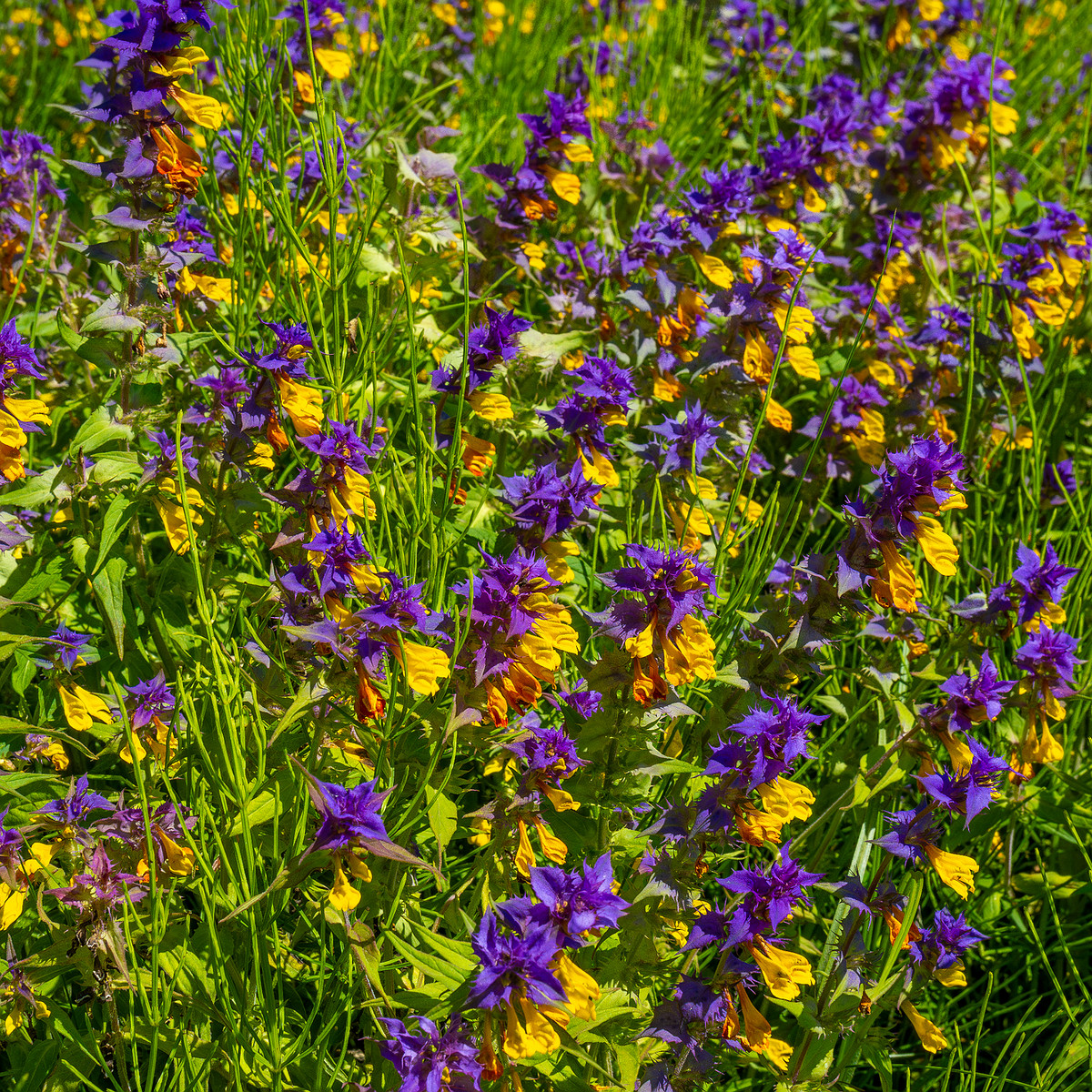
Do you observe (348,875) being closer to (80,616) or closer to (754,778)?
(754,778)

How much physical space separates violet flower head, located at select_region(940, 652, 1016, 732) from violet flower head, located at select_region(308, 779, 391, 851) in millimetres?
954

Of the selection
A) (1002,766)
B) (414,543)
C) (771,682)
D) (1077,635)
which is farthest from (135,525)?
(1077,635)

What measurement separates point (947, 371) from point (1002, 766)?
139 cm

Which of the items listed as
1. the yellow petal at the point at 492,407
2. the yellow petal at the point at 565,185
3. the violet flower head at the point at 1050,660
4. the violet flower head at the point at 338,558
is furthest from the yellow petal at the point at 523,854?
the yellow petal at the point at 565,185

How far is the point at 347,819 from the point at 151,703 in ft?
1.73

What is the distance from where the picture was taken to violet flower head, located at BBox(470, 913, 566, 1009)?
3.68ft

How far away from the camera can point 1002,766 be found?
5.17 ft

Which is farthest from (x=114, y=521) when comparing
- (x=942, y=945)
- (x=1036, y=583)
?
(x=1036, y=583)

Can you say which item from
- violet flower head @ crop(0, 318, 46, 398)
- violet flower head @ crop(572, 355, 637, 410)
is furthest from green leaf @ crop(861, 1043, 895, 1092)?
violet flower head @ crop(0, 318, 46, 398)

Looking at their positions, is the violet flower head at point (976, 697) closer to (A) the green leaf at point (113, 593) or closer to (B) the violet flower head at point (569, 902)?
(B) the violet flower head at point (569, 902)

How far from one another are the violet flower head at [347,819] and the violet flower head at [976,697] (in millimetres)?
954

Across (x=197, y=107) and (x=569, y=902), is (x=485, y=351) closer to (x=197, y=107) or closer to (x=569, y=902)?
(x=197, y=107)

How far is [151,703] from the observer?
1.60 m

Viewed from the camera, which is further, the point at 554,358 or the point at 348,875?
the point at 554,358
